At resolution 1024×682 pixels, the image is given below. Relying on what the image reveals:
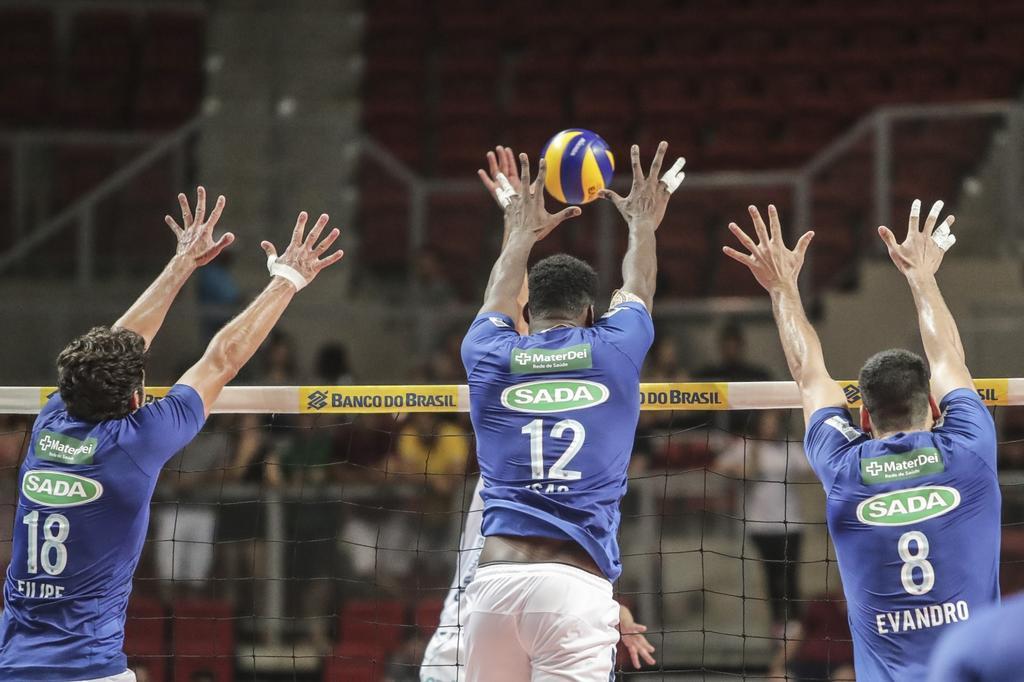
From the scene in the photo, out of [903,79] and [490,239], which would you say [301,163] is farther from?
[903,79]

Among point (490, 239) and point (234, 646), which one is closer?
point (234, 646)

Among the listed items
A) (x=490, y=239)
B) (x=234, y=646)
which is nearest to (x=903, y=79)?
(x=490, y=239)

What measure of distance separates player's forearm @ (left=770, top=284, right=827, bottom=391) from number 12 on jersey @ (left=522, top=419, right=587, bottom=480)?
3.19 ft

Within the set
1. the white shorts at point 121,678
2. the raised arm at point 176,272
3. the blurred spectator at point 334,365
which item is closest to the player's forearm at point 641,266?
the raised arm at point 176,272

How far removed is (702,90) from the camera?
14914 millimetres

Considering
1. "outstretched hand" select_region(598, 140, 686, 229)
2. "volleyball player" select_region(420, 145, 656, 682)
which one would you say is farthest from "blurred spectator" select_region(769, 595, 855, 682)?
"outstretched hand" select_region(598, 140, 686, 229)

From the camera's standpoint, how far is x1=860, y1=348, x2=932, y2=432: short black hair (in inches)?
189

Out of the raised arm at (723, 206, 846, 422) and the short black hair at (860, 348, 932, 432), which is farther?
the raised arm at (723, 206, 846, 422)

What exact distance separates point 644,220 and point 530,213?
20.0 inches

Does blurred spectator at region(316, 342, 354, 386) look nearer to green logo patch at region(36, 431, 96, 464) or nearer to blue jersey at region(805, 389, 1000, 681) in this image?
green logo patch at region(36, 431, 96, 464)

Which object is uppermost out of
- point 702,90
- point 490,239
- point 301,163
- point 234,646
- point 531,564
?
point 702,90

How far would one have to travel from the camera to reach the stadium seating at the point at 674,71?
47.5 ft

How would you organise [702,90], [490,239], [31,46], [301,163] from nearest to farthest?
1. [490,239]
2. [301,163]
3. [702,90]
4. [31,46]

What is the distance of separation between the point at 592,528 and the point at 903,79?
441 inches
